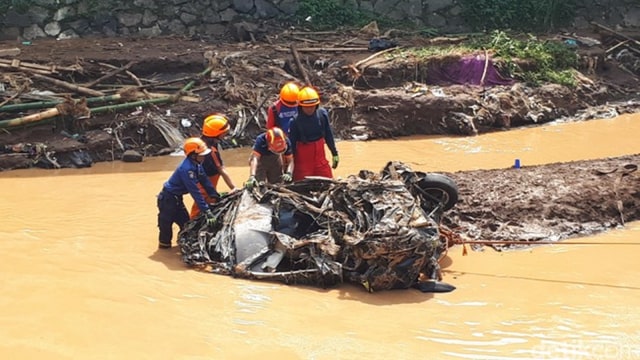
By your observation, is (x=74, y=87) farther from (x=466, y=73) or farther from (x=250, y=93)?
(x=466, y=73)

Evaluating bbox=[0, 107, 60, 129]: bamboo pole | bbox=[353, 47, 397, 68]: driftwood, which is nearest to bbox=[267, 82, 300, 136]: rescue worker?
bbox=[0, 107, 60, 129]: bamboo pole

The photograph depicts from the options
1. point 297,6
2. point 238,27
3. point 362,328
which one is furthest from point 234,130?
point 362,328

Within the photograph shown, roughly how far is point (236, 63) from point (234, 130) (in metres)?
2.11

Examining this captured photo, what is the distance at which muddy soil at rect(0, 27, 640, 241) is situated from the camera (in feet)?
40.8

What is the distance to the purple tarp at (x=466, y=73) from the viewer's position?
15266mm

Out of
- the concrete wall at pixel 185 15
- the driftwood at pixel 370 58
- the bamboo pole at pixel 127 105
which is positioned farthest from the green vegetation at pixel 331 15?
the bamboo pole at pixel 127 105

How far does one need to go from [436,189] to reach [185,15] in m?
12.3

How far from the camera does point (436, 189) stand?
7340 millimetres

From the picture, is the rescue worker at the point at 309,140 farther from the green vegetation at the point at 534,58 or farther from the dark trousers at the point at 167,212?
the green vegetation at the point at 534,58

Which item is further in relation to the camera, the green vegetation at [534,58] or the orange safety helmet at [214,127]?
the green vegetation at [534,58]

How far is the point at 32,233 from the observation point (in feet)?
26.8

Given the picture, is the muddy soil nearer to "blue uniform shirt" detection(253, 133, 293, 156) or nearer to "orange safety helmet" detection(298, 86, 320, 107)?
"orange safety helmet" detection(298, 86, 320, 107)

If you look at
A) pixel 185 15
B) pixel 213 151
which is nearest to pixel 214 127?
pixel 213 151

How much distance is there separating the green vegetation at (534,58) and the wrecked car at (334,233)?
908 cm
